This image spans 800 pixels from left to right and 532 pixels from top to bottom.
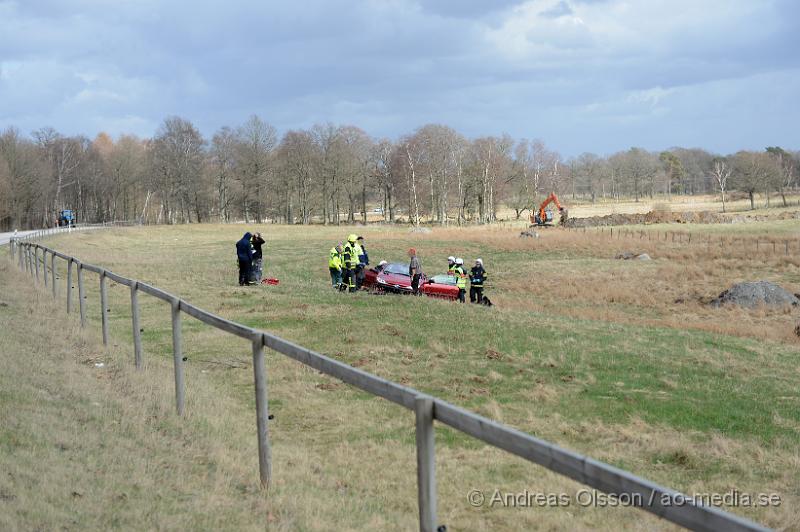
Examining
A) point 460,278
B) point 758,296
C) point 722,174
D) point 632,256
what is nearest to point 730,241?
point 632,256

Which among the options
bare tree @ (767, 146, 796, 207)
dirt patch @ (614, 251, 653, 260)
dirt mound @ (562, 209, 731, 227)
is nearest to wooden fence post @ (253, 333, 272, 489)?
dirt patch @ (614, 251, 653, 260)

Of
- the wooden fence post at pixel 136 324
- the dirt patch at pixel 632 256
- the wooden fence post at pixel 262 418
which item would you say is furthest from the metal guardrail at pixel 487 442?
the dirt patch at pixel 632 256

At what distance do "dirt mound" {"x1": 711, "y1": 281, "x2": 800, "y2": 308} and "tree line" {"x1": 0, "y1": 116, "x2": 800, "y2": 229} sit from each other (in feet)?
198

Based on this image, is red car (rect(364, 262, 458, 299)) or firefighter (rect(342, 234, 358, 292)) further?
red car (rect(364, 262, 458, 299))

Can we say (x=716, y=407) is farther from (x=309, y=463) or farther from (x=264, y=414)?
(x=264, y=414)

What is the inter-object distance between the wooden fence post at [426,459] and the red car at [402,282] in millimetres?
20617

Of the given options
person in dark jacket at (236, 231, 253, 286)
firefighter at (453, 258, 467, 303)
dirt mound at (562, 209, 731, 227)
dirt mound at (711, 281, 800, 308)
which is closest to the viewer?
person in dark jacket at (236, 231, 253, 286)

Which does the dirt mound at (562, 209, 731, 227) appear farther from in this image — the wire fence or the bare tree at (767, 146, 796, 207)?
the bare tree at (767, 146, 796, 207)

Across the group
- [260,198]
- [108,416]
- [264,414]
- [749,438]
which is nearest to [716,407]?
[749,438]

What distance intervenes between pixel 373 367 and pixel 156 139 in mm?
90322

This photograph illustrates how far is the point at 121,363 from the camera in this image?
390 inches

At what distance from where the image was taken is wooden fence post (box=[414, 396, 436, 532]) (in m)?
3.87

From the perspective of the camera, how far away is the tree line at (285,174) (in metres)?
90.8

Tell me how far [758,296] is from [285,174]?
79135 millimetres
